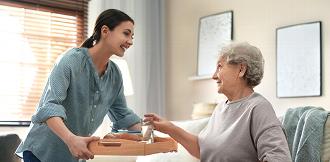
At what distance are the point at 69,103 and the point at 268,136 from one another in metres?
0.73

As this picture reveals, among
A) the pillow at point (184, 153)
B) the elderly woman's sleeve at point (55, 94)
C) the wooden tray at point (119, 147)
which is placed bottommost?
the pillow at point (184, 153)

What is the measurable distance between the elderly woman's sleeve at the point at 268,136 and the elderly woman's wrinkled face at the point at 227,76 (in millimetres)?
188

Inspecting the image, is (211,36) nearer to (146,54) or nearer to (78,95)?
(146,54)

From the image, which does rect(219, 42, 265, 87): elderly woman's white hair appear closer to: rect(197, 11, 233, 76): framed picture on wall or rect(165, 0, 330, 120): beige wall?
rect(165, 0, 330, 120): beige wall

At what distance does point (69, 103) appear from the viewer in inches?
64.6

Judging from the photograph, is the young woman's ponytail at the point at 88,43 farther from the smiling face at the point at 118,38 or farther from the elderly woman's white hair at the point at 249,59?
the elderly woman's white hair at the point at 249,59

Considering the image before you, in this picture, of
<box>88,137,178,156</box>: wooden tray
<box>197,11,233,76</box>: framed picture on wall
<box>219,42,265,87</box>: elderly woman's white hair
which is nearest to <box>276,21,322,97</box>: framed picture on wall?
<box>197,11,233,76</box>: framed picture on wall

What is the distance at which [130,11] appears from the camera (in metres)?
4.32

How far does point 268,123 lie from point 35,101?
2.65 metres

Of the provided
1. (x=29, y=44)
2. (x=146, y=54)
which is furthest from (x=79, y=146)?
(x=146, y=54)

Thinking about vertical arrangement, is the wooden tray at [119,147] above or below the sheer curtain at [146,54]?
below

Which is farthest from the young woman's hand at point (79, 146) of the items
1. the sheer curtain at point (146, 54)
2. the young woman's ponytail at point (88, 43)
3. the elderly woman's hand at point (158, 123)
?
the sheer curtain at point (146, 54)

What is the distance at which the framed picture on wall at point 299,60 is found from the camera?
3269 mm

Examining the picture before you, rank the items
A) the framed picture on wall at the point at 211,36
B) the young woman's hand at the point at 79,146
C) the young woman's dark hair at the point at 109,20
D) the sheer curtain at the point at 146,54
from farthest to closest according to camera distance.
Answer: the sheer curtain at the point at 146,54 → the framed picture on wall at the point at 211,36 → the young woman's dark hair at the point at 109,20 → the young woman's hand at the point at 79,146
